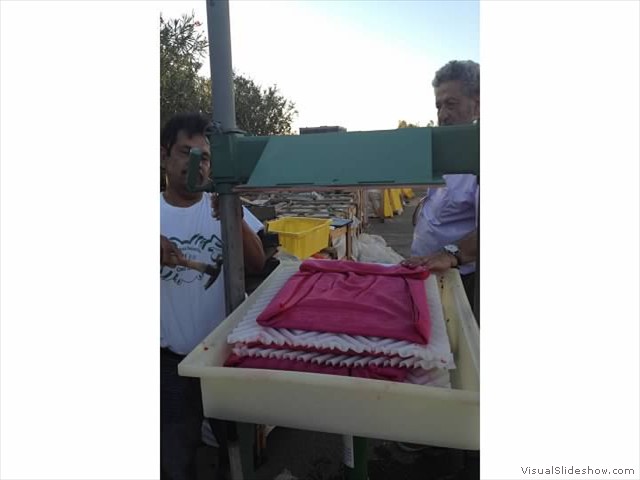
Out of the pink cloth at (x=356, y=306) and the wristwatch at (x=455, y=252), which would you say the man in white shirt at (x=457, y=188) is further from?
the pink cloth at (x=356, y=306)

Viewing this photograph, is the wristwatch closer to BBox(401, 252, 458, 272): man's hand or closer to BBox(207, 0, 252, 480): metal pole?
BBox(401, 252, 458, 272): man's hand

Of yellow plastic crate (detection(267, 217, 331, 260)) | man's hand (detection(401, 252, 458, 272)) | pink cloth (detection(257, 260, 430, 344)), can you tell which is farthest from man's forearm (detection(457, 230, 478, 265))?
yellow plastic crate (detection(267, 217, 331, 260))

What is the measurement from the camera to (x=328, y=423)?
0.75m

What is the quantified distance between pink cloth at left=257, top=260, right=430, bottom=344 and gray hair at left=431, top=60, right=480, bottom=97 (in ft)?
3.30

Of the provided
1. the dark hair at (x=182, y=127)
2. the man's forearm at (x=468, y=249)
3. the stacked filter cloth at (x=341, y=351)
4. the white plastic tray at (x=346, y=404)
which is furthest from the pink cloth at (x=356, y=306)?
the dark hair at (x=182, y=127)

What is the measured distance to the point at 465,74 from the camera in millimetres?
1737

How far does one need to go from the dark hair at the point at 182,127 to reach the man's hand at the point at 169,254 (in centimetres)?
34

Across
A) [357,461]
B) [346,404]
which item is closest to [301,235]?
[357,461]

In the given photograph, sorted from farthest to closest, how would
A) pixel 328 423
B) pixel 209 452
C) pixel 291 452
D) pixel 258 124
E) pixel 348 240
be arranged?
1. pixel 258 124
2. pixel 348 240
3. pixel 291 452
4. pixel 209 452
5. pixel 328 423

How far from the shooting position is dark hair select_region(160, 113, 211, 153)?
144 centimetres

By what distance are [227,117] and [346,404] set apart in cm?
62

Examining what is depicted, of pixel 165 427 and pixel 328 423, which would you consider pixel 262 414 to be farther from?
pixel 165 427

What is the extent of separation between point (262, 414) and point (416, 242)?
1.41 metres

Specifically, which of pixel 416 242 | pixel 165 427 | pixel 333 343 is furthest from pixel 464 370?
pixel 416 242
